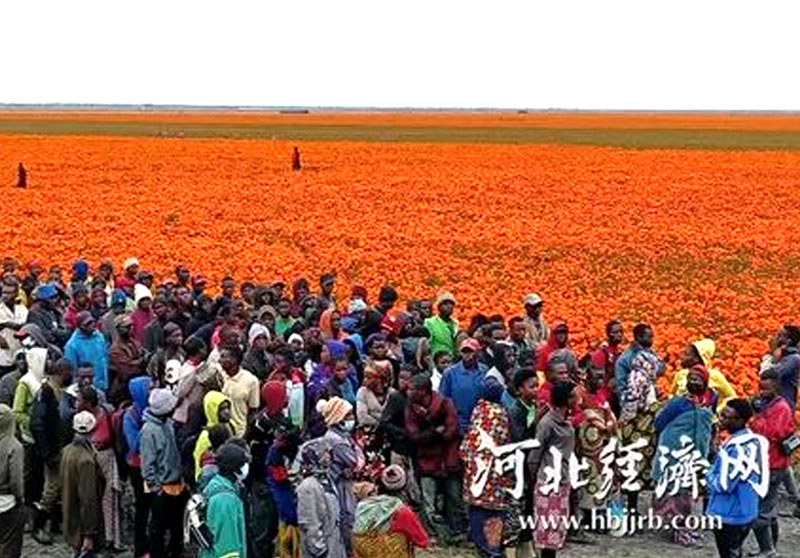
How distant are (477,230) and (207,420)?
24.6m

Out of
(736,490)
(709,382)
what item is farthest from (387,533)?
(709,382)

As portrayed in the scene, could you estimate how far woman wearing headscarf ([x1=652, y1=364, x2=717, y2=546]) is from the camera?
35.2 feet

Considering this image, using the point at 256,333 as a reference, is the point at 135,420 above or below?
below

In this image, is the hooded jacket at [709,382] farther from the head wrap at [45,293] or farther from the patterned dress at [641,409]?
the head wrap at [45,293]

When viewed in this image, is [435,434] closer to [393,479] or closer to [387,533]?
[393,479]

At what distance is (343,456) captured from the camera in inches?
345

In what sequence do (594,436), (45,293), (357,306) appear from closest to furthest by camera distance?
(594,436) < (45,293) < (357,306)

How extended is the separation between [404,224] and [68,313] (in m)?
21.1

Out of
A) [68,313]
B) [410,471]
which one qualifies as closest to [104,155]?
[68,313]

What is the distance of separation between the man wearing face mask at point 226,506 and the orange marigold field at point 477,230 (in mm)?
10839

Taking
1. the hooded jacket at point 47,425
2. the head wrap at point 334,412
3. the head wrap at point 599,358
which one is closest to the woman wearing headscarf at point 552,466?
the head wrap at point 334,412

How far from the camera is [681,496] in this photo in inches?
437

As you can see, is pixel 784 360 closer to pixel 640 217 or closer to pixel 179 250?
pixel 179 250

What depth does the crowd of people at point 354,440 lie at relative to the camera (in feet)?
29.0
